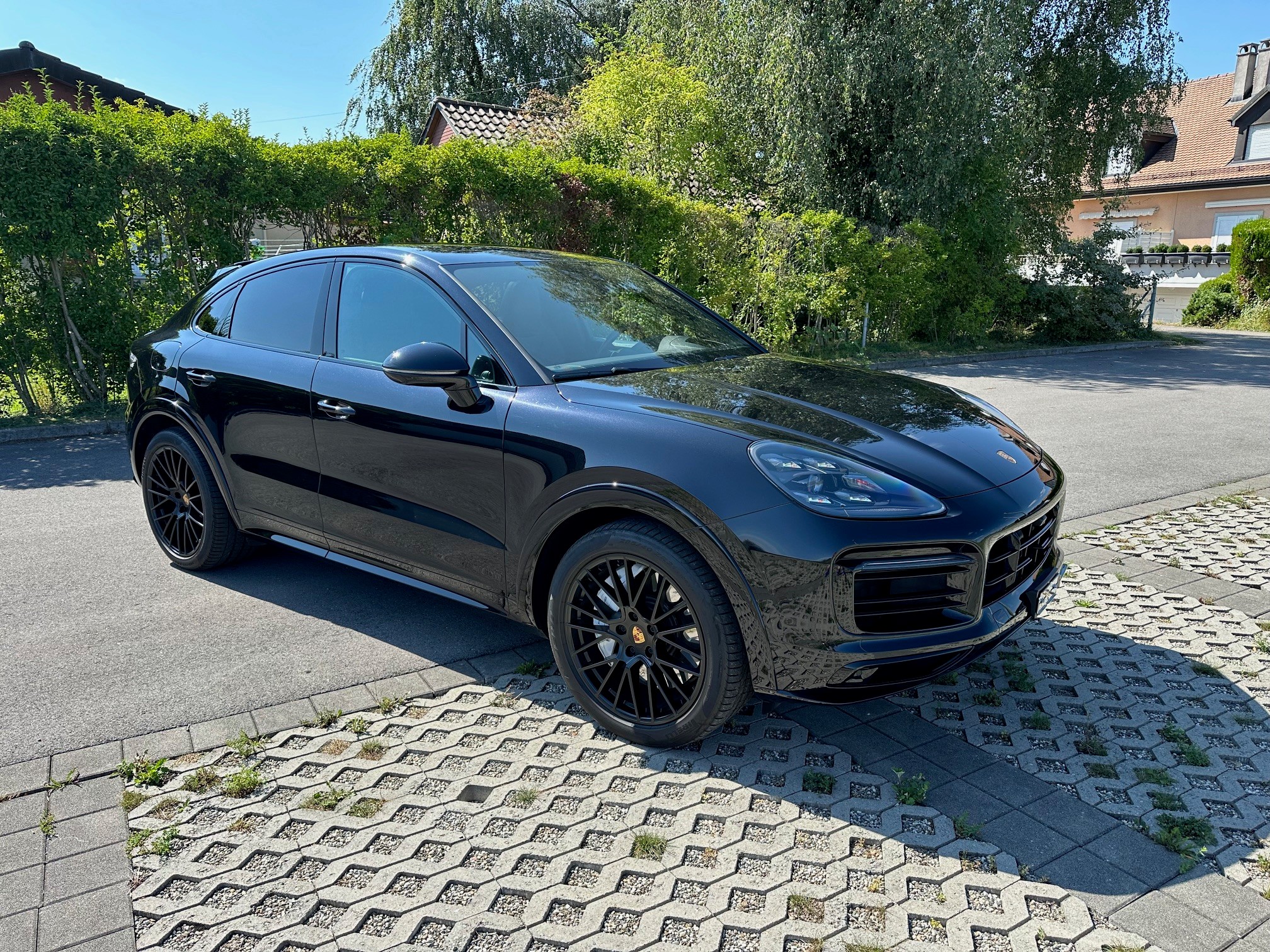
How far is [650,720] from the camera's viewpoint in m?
3.29

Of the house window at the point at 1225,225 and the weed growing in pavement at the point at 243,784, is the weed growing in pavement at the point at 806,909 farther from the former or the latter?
the house window at the point at 1225,225

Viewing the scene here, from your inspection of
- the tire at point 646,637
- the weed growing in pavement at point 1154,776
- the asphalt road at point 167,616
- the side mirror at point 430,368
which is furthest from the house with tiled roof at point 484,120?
the weed growing in pavement at point 1154,776

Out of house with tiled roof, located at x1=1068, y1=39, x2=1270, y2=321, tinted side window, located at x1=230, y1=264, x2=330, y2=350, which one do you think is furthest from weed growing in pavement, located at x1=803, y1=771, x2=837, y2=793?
house with tiled roof, located at x1=1068, y1=39, x2=1270, y2=321

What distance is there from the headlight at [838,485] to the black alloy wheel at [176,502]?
10.8 ft

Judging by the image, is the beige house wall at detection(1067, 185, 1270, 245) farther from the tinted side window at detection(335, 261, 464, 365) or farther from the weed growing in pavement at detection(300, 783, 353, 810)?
the weed growing in pavement at detection(300, 783, 353, 810)

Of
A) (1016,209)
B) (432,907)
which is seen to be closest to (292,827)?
(432,907)

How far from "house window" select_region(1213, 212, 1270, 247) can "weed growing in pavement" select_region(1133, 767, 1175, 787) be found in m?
39.5

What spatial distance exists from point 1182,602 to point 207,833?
14.9ft

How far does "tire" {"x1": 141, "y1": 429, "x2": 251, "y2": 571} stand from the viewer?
4.87m

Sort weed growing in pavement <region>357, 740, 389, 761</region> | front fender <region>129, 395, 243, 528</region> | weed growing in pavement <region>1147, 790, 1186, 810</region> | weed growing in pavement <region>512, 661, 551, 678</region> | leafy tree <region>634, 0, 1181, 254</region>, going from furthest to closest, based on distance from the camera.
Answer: leafy tree <region>634, 0, 1181, 254</region> → front fender <region>129, 395, 243, 528</region> → weed growing in pavement <region>512, 661, 551, 678</region> → weed growing in pavement <region>357, 740, 389, 761</region> → weed growing in pavement <region>1147, 790, 1186, 810</region>

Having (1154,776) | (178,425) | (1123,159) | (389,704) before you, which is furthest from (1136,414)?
(1123,159)

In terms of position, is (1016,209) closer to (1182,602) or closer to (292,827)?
(1182,602)

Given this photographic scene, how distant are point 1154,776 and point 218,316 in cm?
475

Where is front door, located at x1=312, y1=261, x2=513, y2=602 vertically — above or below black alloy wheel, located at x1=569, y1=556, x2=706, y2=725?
above
